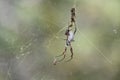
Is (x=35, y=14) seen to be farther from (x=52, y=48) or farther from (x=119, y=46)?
(x=119, y=46)

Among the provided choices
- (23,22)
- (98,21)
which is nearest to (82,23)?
(98,21)

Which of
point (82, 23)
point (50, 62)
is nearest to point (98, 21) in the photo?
point (82, 23)

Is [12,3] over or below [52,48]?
over

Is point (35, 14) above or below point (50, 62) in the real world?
above

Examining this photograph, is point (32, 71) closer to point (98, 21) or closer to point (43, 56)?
point (43, 56)

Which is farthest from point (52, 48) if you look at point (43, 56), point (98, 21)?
point (98, 21)
